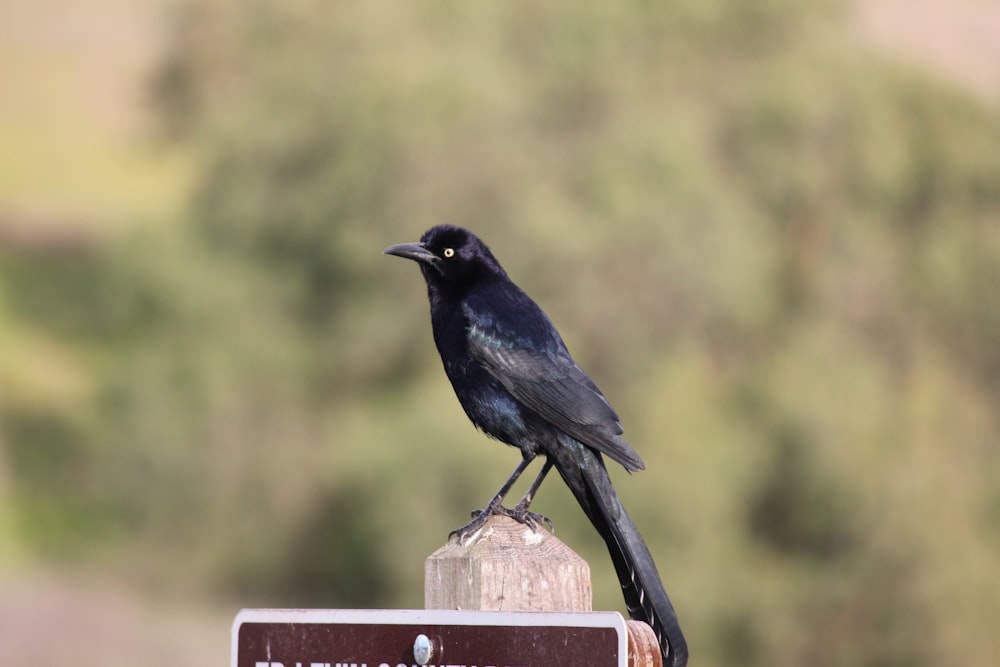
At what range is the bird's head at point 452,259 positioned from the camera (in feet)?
15.3

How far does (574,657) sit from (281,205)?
16.0 m

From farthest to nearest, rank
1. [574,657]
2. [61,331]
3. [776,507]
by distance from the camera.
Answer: [61,331] → [776,507] → [574,657]

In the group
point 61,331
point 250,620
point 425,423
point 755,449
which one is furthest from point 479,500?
point 250,620

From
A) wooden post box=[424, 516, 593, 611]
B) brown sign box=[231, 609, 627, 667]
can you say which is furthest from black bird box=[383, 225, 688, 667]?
brown sign box=[231, 609, 627, 667]

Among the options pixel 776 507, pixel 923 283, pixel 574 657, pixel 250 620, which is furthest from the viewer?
pixel 923 283

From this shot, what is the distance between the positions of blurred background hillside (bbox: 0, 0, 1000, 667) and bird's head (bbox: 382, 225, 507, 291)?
9187mm

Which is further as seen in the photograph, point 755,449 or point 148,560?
point 148,560

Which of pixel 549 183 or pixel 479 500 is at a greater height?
pixel 549 183

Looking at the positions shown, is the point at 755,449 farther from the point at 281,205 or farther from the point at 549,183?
the point at 281,205

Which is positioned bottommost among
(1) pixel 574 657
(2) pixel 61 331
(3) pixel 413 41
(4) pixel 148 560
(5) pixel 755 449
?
(1) pixel 574 657

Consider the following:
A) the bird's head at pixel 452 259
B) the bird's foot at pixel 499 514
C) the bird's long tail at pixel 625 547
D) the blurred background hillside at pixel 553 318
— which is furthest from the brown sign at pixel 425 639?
the blurred background hillside at pixel 553 318

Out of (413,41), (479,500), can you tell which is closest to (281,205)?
(413,41)

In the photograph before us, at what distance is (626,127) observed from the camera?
17406 millimetres

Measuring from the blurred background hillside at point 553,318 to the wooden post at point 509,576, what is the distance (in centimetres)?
1086
